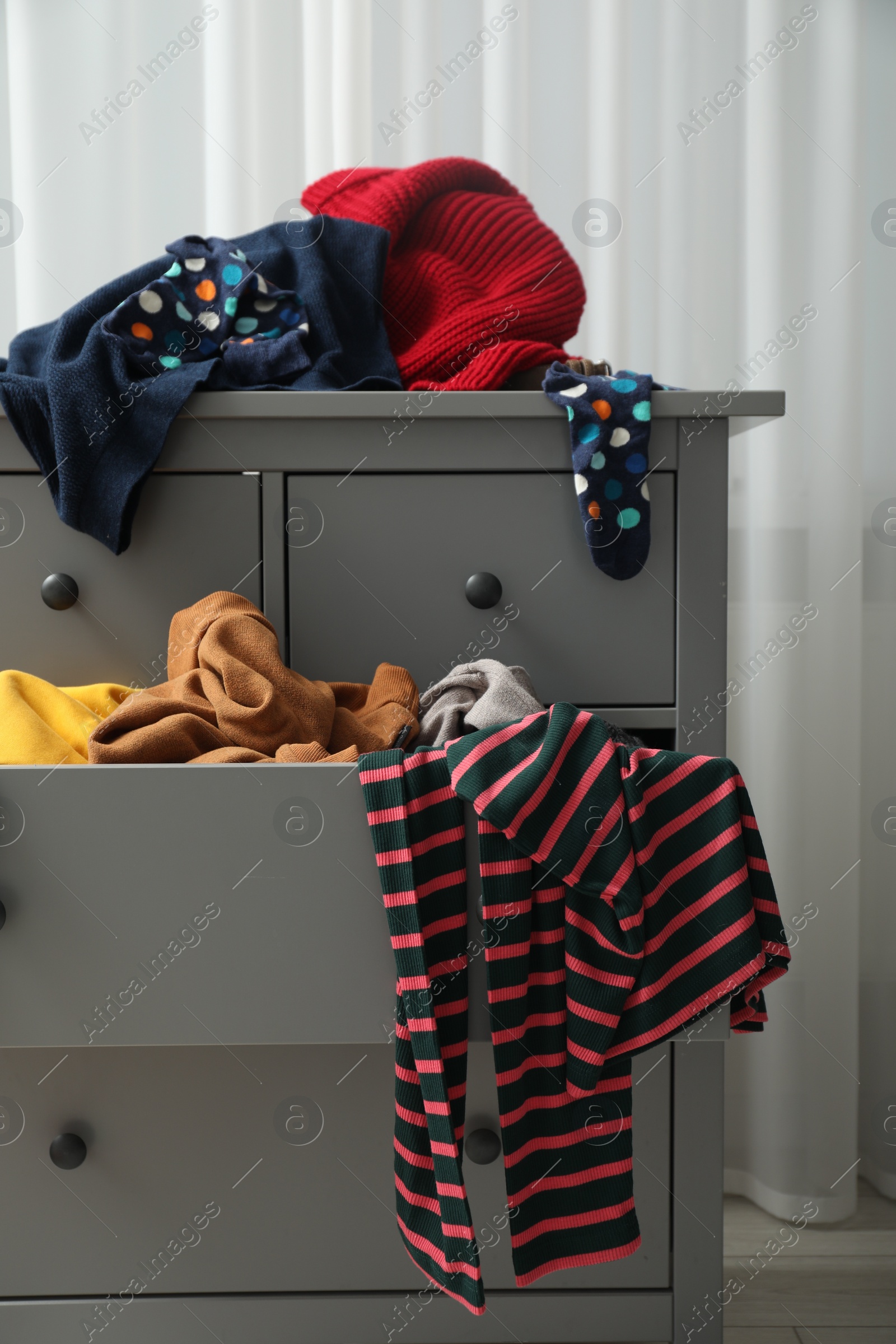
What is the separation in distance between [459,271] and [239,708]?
56 cm

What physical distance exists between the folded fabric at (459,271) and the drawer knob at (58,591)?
39 centimetres

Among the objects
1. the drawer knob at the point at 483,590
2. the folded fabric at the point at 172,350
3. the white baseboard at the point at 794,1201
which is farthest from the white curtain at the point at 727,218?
the drawer knob at the point at 483,590

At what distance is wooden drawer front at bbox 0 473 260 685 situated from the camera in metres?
0.83

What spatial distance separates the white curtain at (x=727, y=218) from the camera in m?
1.25

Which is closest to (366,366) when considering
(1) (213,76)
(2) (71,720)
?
(2) (71,720)

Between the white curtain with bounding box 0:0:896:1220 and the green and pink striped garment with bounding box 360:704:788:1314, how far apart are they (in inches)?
32.6

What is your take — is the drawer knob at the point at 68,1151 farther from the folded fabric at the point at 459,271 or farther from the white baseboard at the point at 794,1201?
the white baseboard at the point at 794,1201

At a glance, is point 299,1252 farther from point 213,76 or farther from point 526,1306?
point 213,76

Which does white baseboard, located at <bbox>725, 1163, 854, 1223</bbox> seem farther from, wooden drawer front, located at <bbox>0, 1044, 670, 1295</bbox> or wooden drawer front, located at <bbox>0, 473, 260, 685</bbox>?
wooden drawer front, located at <bbox>0, 473, 260, 685</bbox>

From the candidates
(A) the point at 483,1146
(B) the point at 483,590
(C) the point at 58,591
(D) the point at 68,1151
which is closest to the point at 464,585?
(B) the point at 483,590

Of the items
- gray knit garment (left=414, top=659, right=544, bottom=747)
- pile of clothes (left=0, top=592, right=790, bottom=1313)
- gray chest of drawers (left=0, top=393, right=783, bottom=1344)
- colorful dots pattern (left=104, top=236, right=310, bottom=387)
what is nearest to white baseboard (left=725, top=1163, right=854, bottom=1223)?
gray chest of drawers (left=0, top=393, right=783, bottom=1344)

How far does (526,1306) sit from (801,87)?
1.54 meters

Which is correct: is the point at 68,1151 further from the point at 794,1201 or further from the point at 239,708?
the point at 794,1201

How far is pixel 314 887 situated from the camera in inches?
20.4
